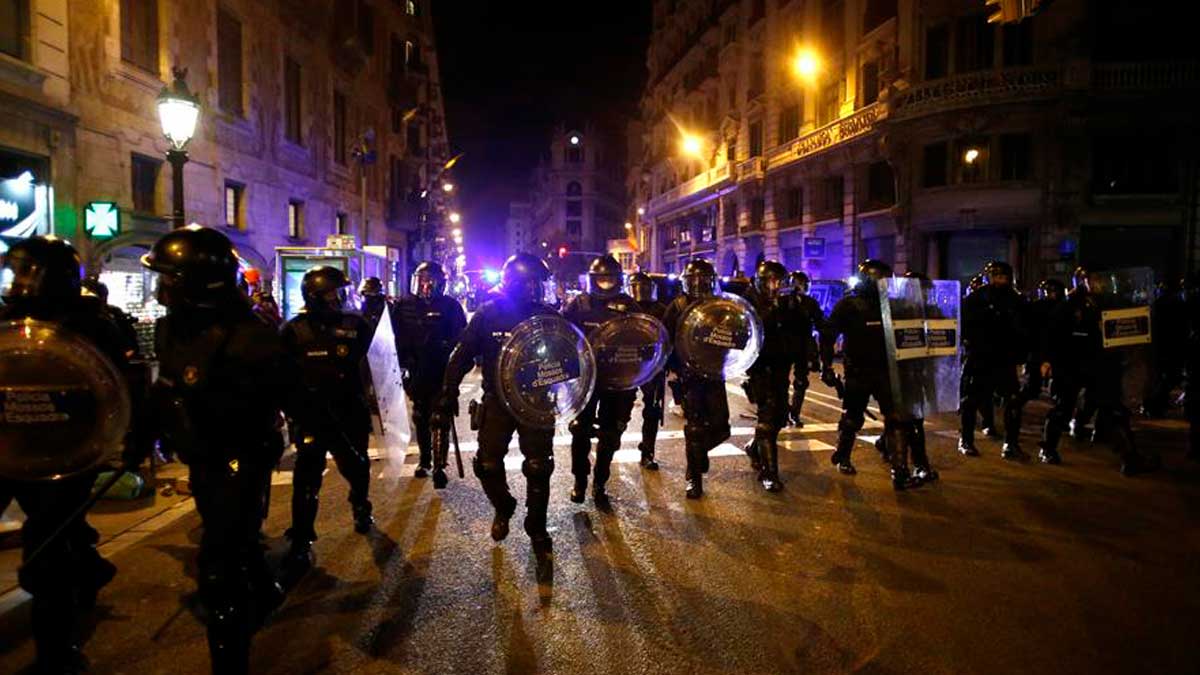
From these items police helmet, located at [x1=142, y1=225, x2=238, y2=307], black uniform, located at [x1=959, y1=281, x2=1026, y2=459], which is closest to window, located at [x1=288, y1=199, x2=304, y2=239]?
black uniform, located at [x1=959, y1=281, x2=1026, y2=459]

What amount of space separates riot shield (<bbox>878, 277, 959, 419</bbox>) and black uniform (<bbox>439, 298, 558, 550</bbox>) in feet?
11.4

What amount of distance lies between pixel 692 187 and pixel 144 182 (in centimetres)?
3877

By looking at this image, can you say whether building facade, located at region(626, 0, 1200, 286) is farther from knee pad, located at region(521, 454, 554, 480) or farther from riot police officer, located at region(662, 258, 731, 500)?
knee pad, located at region(521, 454, 554, 480)

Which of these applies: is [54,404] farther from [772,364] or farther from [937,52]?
[937,52]

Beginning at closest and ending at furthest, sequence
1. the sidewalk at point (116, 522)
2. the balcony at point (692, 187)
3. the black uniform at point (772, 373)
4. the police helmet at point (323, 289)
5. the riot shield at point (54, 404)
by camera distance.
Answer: the riot shield at point (54, 404) < the sidewalk at point (116, 522) < the police helmet at point (323, 289) < the black uniform at point (772, 373) < the balcony at point (692, 187)

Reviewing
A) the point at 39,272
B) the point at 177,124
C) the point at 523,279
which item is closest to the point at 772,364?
the point at 523,279

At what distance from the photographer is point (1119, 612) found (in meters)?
4.00

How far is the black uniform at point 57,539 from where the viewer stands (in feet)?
10.8

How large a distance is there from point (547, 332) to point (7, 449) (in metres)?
2.94

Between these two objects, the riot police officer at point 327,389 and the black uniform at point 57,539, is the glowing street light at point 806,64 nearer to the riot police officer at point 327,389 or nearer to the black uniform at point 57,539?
the riot police officer at point 327,389

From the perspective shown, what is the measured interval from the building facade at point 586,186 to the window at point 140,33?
8248cm

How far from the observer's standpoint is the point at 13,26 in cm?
1130

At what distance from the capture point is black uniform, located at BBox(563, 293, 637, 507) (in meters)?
6.01

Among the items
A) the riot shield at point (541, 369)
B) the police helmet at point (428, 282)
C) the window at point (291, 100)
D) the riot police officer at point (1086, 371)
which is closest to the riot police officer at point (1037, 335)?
the riot police officer at point (1086, 371)
